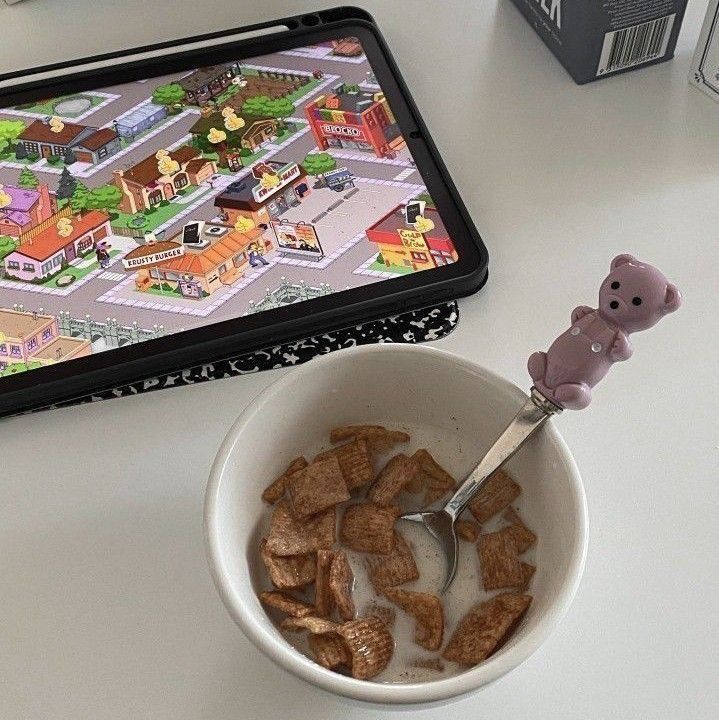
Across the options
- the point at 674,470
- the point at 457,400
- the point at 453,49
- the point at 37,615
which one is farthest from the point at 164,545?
the point at 453,49

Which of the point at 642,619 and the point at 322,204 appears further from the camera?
the point at 322,204

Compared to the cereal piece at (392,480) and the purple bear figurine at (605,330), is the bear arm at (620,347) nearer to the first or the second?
the purple bear figurine at (605,330)

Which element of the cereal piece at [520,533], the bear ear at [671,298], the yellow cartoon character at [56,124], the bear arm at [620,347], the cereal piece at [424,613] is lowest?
the cereal piece at [424,613]

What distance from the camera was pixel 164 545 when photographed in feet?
1.67

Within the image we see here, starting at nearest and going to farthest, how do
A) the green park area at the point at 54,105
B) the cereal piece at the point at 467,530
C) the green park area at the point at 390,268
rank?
the cereal piece at the point at 467,530 → the green park area at the point at 390,268 → the green park area at the point at 54,105

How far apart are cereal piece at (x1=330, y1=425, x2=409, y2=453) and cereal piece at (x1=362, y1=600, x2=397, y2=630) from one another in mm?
95

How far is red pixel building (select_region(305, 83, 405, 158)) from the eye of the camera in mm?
682

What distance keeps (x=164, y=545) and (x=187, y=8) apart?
0.52 metres

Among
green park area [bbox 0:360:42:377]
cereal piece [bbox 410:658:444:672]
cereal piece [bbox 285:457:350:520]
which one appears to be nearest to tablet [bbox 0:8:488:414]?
green park area [bbox 0:360:42:377]

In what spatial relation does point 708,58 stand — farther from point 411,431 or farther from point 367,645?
point 367,645

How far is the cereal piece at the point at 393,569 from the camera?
48 cm

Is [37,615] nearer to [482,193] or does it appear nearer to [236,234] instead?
[236,234]

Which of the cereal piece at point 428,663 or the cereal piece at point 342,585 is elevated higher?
the cereal piece at point 342,585

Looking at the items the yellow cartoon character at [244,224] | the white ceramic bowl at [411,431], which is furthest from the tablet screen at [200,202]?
the white ceramic bowl at [411,431]
